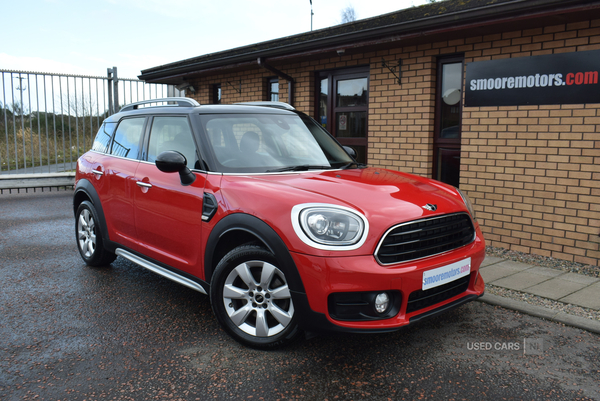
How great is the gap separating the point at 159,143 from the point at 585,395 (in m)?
3.65

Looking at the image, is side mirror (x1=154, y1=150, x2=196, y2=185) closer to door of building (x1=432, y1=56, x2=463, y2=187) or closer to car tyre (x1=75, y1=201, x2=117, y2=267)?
car tyre (x1=75, y1=201, x2=117, y2=267)

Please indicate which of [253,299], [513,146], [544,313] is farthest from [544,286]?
[253,299]

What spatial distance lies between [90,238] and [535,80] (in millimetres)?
5408

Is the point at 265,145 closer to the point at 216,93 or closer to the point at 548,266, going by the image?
the point at 548,266

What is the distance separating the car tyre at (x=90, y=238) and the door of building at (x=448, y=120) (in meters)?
4.47

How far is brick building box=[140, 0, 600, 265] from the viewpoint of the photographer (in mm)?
5246

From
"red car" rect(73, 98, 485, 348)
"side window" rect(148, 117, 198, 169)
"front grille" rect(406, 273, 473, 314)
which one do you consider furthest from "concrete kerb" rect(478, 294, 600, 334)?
"side window" rect(148, 117, 198, 169)

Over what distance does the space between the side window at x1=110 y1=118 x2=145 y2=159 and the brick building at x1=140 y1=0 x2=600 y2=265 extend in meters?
3.43

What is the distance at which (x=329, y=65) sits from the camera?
8.00 meters

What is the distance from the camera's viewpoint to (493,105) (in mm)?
5949

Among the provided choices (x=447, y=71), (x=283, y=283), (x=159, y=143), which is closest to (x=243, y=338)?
(x=283, y=283)

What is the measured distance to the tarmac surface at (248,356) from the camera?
9.06 feet

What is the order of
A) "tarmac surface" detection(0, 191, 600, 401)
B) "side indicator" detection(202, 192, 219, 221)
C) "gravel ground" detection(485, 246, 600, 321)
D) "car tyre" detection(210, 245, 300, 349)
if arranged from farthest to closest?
"gravel ground" detection(485, 246, 600, 321) < "side indicator" detection(202, 192, 219, 221) < "car tyre" detection(210, 245, 300, 349) < "tarmac surface" detection(0, 191, 600, 401)

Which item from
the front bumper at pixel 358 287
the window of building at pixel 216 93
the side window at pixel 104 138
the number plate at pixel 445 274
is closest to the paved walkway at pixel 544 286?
the number plate at pixel 445 274
